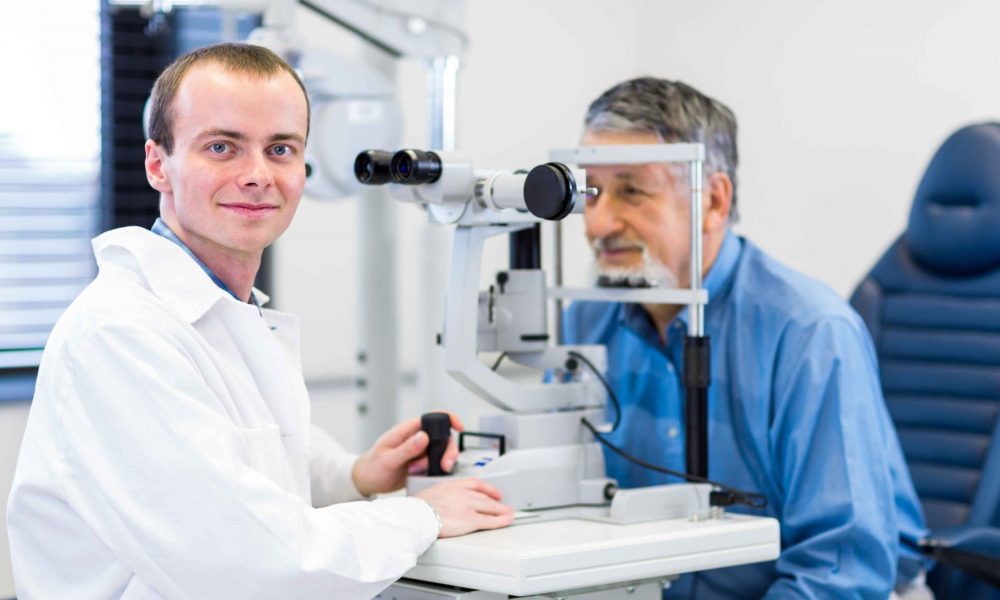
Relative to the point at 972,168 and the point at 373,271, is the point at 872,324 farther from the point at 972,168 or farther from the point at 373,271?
the point at 373,271

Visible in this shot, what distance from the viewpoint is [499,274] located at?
1.60 m

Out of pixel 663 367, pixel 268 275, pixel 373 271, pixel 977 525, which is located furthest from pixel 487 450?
pixel 268 275

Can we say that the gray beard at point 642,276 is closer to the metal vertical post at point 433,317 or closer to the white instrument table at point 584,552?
the white instrument table at point 584,552

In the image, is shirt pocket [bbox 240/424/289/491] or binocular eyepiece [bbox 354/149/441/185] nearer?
shirt pocket [bbox 240/424/289/491]

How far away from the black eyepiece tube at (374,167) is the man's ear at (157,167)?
0.76ft

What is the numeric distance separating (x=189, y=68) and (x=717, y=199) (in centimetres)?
89

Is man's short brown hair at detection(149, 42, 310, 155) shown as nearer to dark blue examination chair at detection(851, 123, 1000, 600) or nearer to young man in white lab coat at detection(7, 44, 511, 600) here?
young man in white lab coat at detection(7, 44, 511, 600)

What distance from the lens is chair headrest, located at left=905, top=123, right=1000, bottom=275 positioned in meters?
2.16

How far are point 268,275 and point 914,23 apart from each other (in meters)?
1.70

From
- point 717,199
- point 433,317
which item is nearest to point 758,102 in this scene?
point 433,317

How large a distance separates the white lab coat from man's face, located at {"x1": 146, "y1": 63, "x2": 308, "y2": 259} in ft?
0.19

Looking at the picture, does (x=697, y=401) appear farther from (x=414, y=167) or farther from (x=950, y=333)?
(x=950, y=333)

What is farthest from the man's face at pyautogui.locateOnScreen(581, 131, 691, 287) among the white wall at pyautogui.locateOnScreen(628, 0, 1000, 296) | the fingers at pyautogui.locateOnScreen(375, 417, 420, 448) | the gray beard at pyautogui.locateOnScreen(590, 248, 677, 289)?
the white wall at pyautogui.locateOnScreen(628, 0, 1000, 296)

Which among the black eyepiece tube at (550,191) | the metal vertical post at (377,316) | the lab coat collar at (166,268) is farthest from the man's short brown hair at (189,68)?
the metal vertical post at (377,316)
